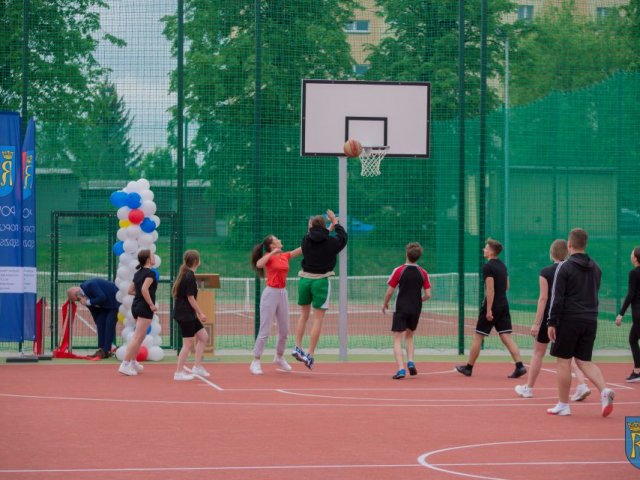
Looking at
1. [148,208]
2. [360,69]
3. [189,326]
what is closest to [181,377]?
[189,326]

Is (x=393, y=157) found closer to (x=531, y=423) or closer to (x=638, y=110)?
(x=638, y=110)

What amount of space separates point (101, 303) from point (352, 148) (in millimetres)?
4159

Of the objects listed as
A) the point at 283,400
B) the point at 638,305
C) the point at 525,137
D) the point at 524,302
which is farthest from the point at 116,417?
the point at 524,302

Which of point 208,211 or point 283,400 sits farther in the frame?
point 208,211

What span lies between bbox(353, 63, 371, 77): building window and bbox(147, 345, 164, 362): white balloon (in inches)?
213

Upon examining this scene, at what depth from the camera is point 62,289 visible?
57.8 ft

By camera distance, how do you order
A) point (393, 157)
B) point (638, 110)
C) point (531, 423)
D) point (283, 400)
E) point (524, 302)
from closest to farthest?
1. point (531, 423)
2. point (283, 400)
3. point (393, 157)
4. point (638, 110)
5. point (524, 302)

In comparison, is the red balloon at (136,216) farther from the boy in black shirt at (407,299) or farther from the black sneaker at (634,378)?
the black sneaker at (634,378)

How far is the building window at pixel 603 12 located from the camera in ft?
63.5

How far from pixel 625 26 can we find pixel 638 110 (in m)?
5.03

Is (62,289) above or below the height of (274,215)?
below

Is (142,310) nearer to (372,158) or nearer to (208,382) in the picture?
(208,382)

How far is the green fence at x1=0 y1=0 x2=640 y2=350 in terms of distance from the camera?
17109mm

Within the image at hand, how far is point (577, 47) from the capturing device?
87.5 feet
